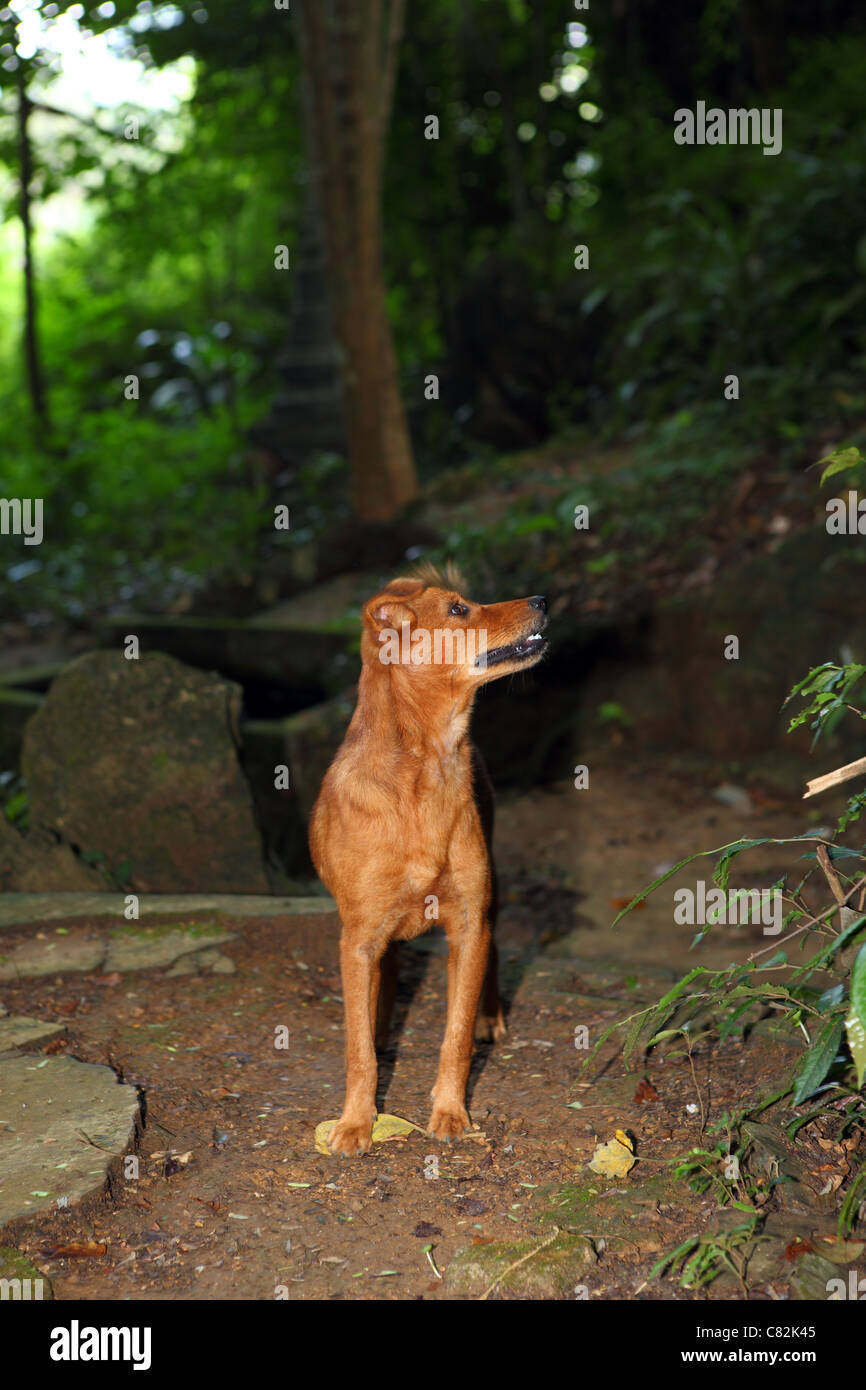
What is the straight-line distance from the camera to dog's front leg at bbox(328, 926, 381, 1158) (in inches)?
139

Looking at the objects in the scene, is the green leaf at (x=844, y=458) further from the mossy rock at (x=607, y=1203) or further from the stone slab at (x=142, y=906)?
the stone slab at (x=142, y=906)

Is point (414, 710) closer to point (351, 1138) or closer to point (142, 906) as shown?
point (351, 1138)

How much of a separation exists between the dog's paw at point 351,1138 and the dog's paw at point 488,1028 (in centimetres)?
90

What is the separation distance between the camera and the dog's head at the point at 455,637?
3637 millimetres

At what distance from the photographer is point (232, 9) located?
15.7 m

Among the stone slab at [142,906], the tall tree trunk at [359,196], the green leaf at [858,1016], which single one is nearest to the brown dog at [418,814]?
the green leaf at [858,1016]

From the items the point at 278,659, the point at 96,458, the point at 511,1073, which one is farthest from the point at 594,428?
the point at 511,1073

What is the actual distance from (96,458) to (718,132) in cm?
931

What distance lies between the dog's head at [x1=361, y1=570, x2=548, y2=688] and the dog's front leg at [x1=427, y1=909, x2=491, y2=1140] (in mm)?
742

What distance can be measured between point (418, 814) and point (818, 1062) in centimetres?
128

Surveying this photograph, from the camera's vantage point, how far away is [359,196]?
11.1 meters

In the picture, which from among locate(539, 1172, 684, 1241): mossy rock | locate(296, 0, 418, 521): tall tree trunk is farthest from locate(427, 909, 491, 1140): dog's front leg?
locate(296, 0, 418, 521): tall tree trunk

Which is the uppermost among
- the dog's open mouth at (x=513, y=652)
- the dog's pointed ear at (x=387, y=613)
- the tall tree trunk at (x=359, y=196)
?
the tall tree trunk at (x=359, y=196)

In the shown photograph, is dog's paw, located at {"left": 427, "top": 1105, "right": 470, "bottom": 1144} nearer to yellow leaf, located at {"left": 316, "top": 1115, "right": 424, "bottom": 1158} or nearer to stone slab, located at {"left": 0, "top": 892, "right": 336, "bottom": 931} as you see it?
yellow leaf, located at {"left": 316, "top": 1115, "right": 424, "bottom": 1158}
